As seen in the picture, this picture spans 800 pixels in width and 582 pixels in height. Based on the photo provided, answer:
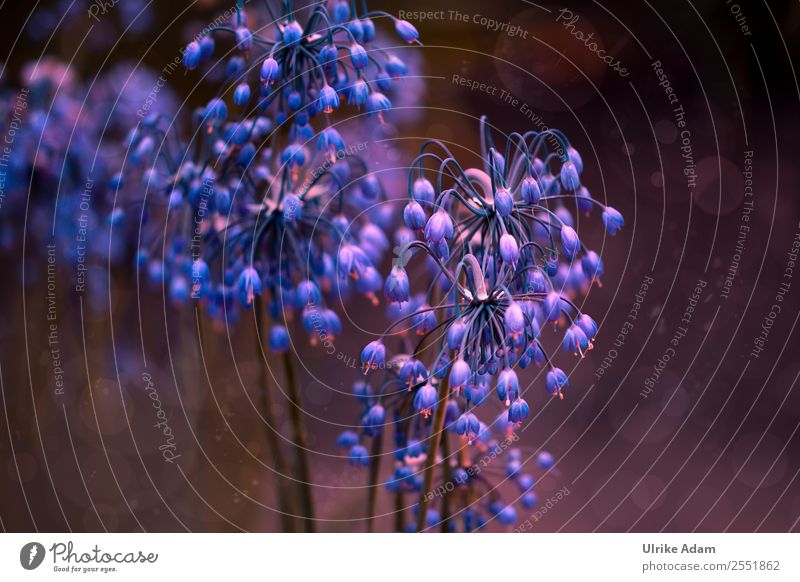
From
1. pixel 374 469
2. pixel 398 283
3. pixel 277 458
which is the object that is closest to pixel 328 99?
pixel 398 283

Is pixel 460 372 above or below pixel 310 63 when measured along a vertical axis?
below

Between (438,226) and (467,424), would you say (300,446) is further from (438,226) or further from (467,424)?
(438,226)

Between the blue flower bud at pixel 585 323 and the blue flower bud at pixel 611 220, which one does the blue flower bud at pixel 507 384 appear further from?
the blue flower bud at pixel 611 220

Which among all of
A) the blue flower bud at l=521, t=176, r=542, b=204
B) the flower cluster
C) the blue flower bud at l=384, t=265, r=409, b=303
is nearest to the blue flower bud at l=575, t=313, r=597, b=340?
the blue flower bud at l=521, t=176, r=542, b=204

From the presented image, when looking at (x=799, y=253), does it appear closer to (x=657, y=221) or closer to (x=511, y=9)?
(x=657, y=221)
